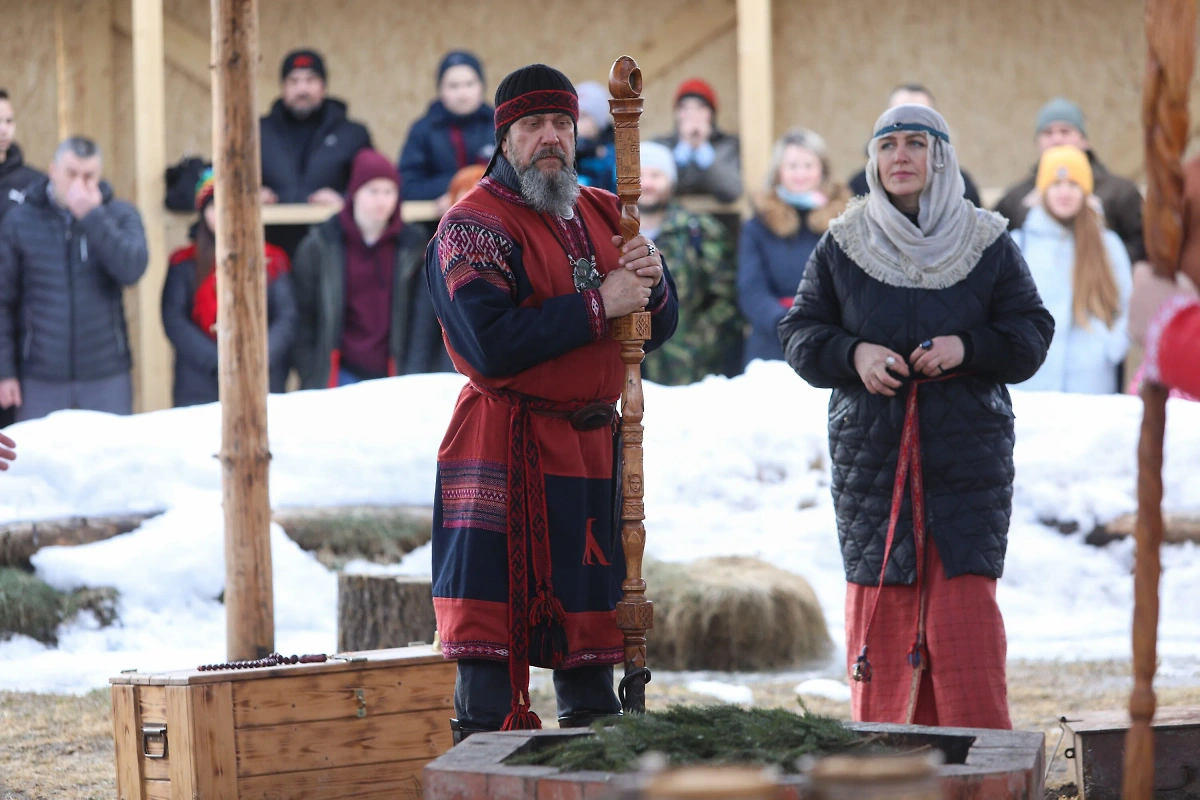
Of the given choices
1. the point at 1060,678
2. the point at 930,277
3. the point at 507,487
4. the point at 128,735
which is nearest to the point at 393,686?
the point at 128,735

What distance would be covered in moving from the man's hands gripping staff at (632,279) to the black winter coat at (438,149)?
5.44 meters

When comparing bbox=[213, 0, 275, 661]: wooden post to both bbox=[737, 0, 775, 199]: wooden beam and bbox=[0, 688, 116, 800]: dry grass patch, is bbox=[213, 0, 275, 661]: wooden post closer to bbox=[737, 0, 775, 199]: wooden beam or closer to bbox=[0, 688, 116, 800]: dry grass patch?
bbox=[0, 688, 116, 800]: dry grass patch

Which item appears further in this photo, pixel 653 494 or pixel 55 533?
pixel 653 494

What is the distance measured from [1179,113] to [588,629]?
205 cm

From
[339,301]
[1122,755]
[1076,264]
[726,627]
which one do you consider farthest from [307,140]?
[1122,755]

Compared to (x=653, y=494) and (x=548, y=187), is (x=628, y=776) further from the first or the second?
(x=653, y=494)

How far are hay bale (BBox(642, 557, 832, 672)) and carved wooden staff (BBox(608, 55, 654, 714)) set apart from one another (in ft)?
10.9

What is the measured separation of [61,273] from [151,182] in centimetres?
147

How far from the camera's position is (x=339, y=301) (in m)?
9.49

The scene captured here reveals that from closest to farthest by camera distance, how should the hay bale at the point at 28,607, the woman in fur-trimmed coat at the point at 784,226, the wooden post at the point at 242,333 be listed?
the wooden post at the point at 242,333 < the hay bale at the point at 28,607 < the woman in fur-trimmed coat at the point at 784,226

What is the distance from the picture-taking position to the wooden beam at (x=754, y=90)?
10.6 metres

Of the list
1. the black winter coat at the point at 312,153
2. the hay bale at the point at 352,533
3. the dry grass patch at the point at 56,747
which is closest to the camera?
the dry grass patch at the point at 56,747

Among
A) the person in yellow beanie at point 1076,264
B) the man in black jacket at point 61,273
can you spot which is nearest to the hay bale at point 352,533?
the man in black jacket at point 61,273

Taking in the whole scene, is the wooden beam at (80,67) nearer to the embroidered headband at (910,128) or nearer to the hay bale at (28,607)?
the hay bale at (28,607)
